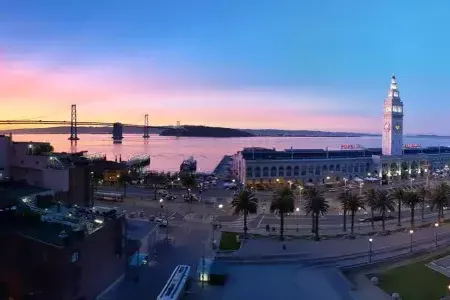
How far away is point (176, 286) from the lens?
13.2 m

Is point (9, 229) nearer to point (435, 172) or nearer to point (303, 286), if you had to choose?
point (303, 286)

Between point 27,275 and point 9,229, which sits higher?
point 9,229

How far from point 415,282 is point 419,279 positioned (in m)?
0.39

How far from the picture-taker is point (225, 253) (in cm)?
1814

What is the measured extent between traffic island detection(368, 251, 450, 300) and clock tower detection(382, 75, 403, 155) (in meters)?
33.4

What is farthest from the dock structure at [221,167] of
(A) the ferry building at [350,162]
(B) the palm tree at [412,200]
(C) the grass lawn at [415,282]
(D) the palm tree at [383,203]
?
(C) the grass lawn at [415,282]

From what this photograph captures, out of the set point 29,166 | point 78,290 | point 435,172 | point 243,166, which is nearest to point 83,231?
point 78,290

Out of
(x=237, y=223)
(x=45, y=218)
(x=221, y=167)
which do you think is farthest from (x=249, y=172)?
(x=45, y=218)

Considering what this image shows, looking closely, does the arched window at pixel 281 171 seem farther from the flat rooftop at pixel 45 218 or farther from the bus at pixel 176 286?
the bus at pixel 176 286

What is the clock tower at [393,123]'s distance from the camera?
164ft

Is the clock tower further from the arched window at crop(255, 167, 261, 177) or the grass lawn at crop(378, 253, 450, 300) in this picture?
the grass lawn at crop(378, 253, 450, 300)

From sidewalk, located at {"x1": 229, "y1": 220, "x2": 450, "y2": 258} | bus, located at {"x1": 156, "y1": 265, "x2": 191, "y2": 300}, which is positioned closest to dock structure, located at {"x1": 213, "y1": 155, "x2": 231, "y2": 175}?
sidewalk, located at {"x1": 229, "y1": 220, "x2": 450, "y2": 258}

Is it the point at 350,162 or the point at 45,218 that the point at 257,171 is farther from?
the point at 45,218

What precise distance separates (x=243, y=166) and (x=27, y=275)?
28801 millimetres
